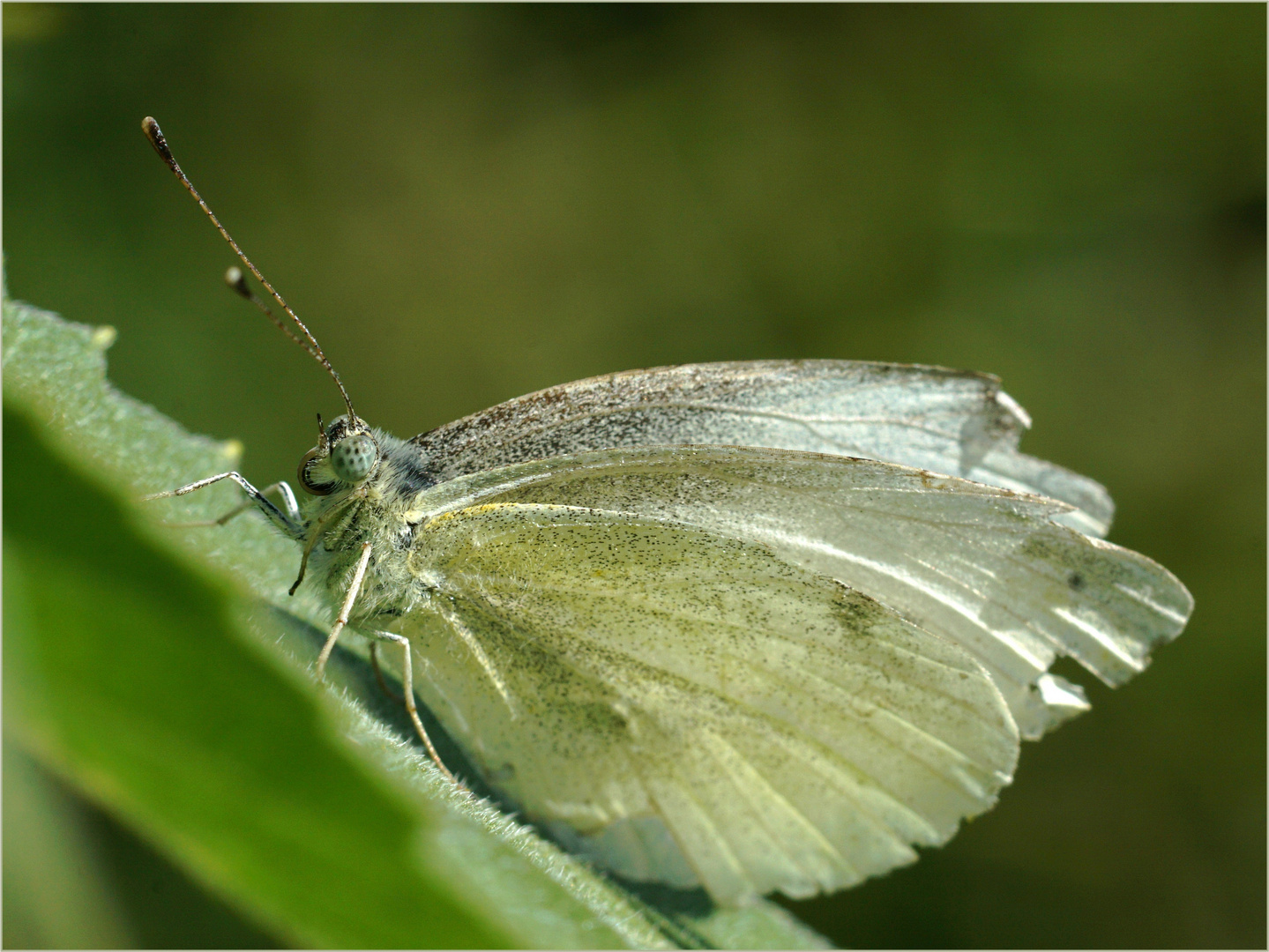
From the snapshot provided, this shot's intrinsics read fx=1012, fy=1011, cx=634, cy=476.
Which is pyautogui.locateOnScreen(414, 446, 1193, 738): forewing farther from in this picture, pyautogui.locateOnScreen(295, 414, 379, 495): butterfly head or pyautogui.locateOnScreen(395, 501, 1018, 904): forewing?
pyautogui.locateOnScreen(295, 414, 379, 495): butterfly head

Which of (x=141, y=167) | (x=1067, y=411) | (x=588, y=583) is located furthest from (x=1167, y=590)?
(x=141, y=167)

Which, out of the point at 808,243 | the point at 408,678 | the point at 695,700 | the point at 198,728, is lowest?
the point at 198,728

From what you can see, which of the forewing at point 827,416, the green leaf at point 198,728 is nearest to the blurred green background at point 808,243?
the forewing at point 827,416

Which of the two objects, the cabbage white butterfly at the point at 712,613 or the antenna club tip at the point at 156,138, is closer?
the antenna club tip at the point at 156,138

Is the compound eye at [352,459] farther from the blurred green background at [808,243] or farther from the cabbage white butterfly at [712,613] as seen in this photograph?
the blurred green background at [808,243]

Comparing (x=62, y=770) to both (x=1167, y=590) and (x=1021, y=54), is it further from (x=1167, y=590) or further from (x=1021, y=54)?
(x=1021, y=54)

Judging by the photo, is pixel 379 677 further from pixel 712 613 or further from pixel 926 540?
pixel 926 540

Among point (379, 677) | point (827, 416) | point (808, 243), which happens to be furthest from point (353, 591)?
point (808, 243)
